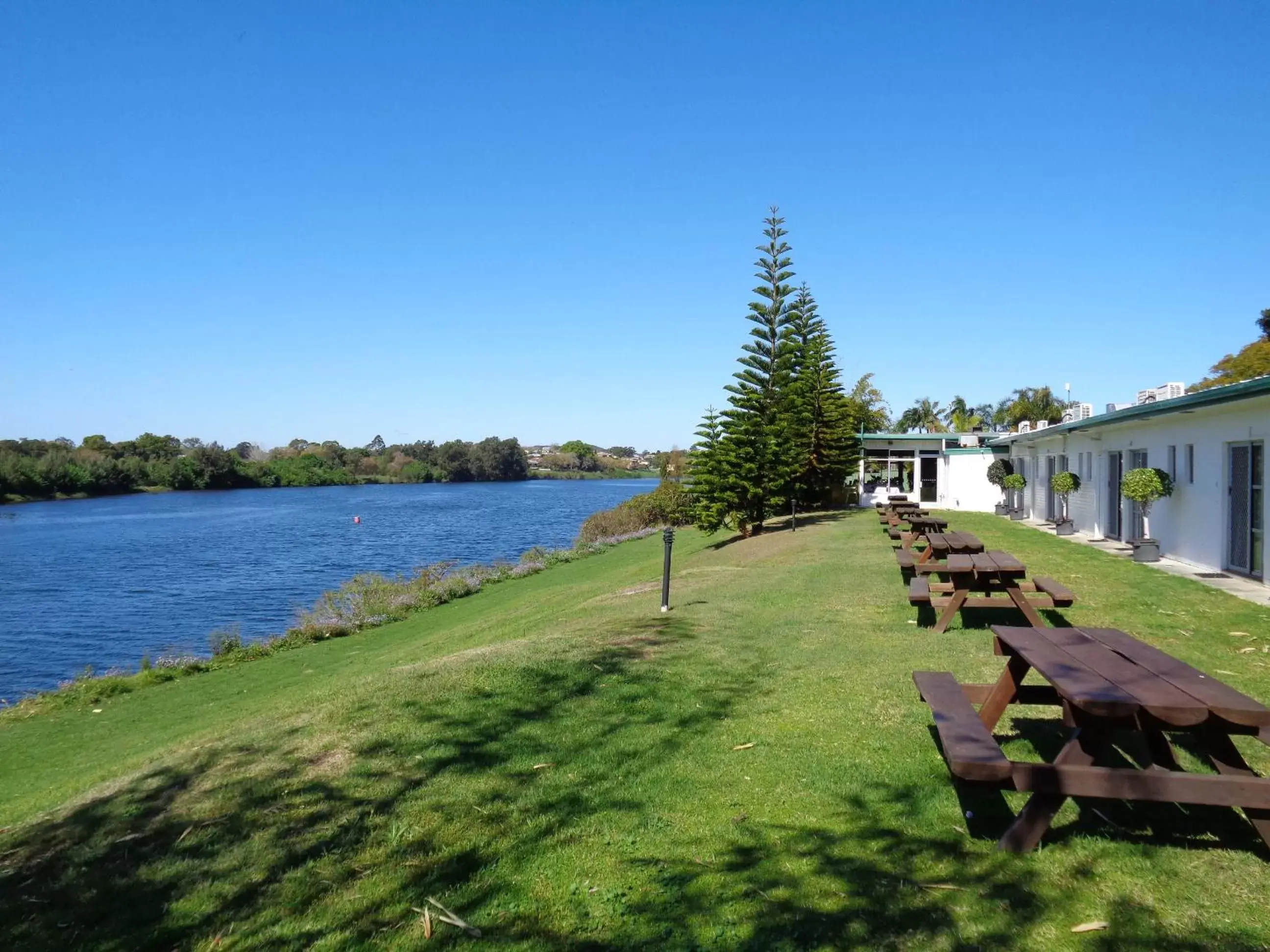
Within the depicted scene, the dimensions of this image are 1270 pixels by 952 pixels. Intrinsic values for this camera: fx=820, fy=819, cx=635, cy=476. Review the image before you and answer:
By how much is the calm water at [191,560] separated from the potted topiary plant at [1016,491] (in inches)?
674

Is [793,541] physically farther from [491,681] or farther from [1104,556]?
[491,681]

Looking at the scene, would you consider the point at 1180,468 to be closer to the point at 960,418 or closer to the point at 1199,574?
the point at 1199,574

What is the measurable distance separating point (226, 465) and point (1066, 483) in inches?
3932

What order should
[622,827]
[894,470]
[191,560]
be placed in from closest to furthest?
1. [622,827]
2. [894,470]
3. [191,560]

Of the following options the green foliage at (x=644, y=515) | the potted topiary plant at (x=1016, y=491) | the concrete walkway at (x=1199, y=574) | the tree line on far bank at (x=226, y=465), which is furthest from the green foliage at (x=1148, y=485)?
the tree line on far bank at (x=226, y=465)

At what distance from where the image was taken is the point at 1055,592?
7.37 metres

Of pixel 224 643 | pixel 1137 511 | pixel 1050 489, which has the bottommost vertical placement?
pixel 224 643

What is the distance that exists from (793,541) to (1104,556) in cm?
658

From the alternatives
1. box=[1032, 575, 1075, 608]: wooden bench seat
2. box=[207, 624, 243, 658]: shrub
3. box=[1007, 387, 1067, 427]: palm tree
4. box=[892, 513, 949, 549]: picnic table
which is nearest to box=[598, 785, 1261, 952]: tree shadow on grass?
box=[1032, 575, 1075, 608]: wooden bench seat

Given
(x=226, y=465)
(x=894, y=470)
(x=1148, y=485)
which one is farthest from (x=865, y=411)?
(x=226, y=465)

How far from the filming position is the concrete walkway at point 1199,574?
9.12 metres

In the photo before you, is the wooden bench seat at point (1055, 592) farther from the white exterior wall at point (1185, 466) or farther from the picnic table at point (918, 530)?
the white exterior wall at point (1185, 466)

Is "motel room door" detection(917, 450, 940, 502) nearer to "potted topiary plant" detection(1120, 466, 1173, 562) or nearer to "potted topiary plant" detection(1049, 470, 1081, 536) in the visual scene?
"potted topiary plant" detection(1049, 470, 1081, 536)

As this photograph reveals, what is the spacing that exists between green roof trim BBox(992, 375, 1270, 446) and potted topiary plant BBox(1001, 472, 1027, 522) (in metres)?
5.37
